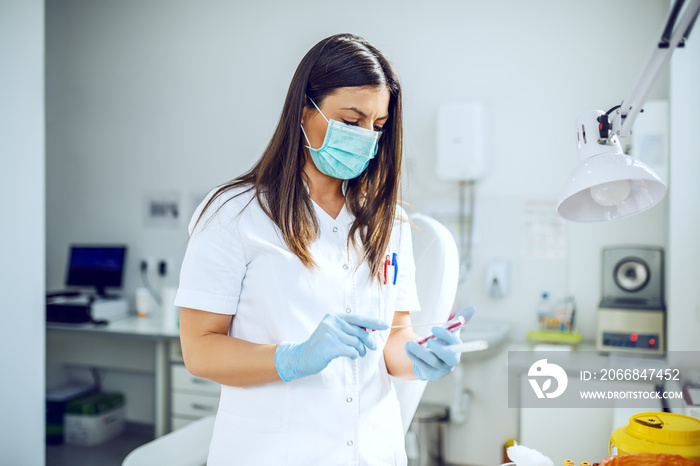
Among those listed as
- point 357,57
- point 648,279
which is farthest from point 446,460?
point 357,57

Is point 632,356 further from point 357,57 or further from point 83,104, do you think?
point 83,104

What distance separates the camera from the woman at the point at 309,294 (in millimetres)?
1063

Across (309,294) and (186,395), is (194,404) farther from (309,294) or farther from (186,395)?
(309,294)

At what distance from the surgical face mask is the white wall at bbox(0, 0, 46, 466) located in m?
1.33

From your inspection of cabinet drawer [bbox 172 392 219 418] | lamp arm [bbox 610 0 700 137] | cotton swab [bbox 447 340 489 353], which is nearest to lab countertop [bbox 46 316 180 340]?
cabinet drawer [bbox 172 392 219 418]

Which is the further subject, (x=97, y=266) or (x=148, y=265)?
(x=148, y=265)

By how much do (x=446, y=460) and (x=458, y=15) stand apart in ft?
8.02

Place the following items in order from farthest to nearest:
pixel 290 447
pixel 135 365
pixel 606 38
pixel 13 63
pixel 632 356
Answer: pixel 135 365 < pixel 606 38 < pixel 632 356 < pixel 13 63 < pixel 290 447

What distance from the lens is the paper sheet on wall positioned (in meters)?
2.93

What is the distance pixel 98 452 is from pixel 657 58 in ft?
11.5

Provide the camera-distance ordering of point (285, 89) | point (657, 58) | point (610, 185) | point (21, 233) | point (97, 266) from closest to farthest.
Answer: point (657, 58) → point (610, 185) → point (21, 233) → point (285, 89) → point (97, 266)

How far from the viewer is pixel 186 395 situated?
2.98m

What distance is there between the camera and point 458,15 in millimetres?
3074

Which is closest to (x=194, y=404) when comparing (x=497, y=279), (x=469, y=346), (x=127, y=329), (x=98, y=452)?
(x=127, y=329)
